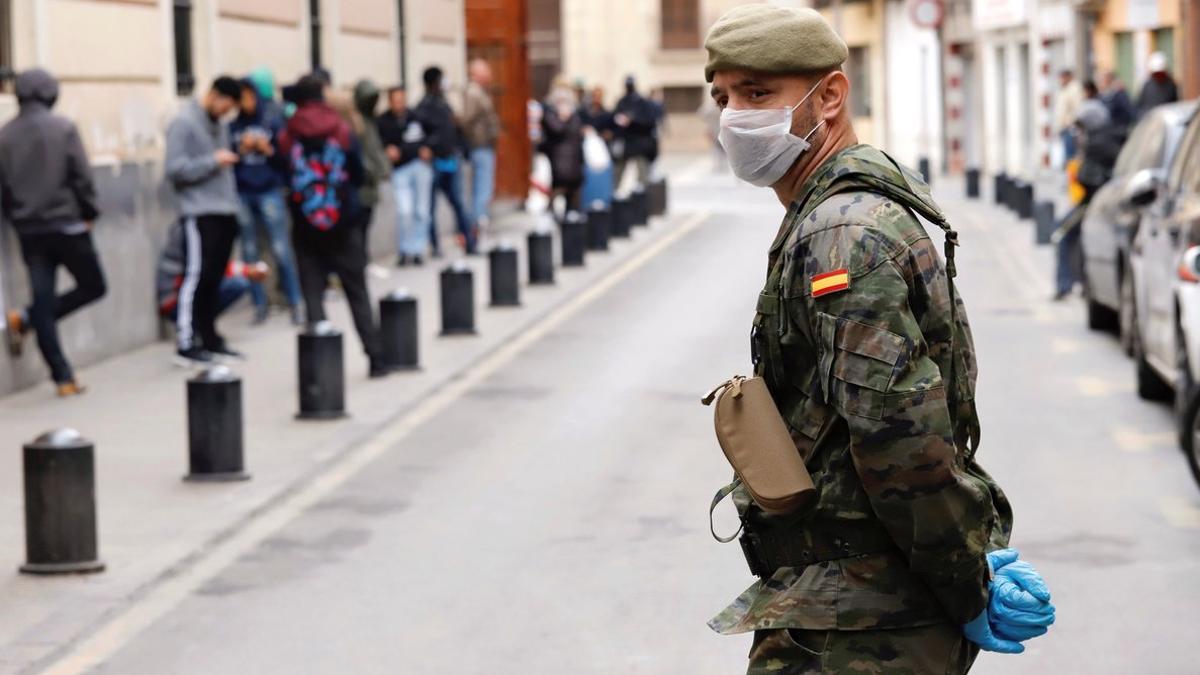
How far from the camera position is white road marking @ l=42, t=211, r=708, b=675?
23.6ft

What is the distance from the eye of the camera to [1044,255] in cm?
2281

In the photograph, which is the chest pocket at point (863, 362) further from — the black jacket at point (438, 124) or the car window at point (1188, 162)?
the black jacket at point (438, 124)

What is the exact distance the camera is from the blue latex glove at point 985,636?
11.4 ft

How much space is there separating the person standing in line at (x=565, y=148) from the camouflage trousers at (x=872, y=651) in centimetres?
2382

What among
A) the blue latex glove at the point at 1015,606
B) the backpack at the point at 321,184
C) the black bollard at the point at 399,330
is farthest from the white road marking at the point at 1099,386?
the blue latex glove at the point at 1015,606

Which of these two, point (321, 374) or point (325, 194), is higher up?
point (325, 194)

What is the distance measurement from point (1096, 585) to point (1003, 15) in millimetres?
36688

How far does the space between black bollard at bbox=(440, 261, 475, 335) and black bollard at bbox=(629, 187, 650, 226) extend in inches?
465

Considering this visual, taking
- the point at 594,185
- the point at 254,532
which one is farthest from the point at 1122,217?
the point at 594,185

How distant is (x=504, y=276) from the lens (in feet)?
60.3

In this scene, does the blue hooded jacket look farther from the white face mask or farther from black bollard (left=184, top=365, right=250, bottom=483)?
the white face mask

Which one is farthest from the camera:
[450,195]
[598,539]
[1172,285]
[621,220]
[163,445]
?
[621,220]

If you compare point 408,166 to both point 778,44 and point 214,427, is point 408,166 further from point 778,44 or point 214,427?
point 778,44

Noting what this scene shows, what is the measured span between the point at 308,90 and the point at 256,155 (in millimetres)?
3064
